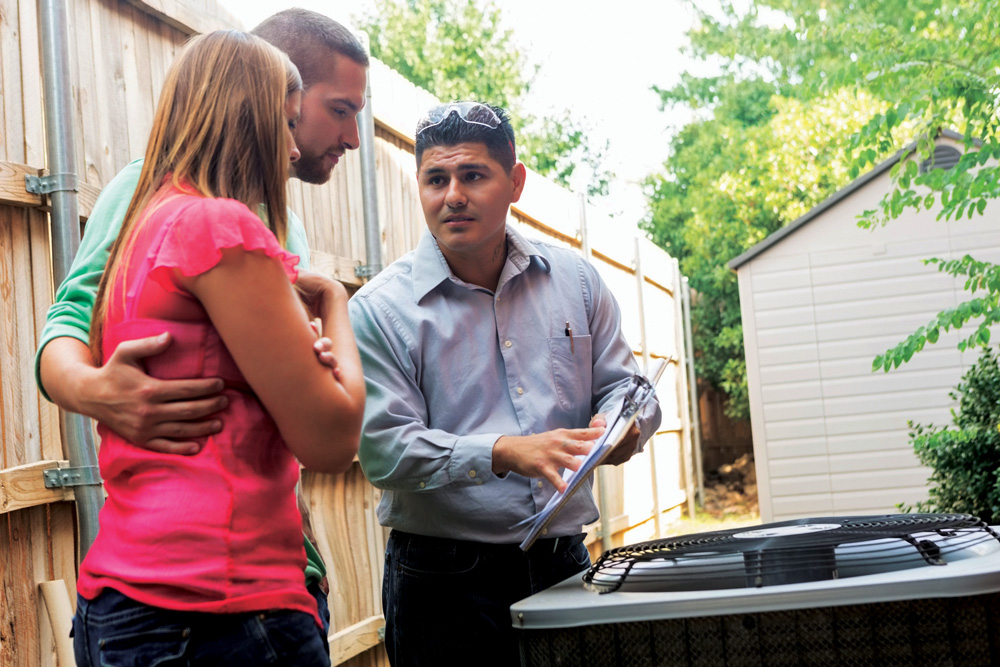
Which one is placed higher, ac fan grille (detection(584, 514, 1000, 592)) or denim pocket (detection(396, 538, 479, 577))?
ac fan grille (detection(584, 514, 1000, 592))

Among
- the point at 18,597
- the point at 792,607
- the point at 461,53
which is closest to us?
the point at 792,607

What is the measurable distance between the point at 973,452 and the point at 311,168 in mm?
4684

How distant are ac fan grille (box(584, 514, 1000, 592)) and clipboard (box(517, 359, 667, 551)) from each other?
15 centimetres

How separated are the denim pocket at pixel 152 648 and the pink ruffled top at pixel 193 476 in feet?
0.11

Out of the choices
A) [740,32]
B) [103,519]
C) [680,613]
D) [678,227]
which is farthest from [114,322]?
[740,32]

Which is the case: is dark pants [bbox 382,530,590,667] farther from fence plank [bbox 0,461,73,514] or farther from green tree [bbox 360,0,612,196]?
green tree [bbox 360,0,612,196]

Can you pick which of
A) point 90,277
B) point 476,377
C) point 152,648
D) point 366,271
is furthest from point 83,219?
point 152,648

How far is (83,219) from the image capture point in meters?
2.80

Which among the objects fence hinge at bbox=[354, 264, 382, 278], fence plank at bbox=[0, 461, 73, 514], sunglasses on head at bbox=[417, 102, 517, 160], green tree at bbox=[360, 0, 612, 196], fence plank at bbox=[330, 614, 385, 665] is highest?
green tree at bbox=[360, 0, 612, 196]

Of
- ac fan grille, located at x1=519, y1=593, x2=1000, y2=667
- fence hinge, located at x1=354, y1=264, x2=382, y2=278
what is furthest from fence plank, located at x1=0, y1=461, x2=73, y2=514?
fence hinge, located at x1=354, y1=264, x2=382, y2=278

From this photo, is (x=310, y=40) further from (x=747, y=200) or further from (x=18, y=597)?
(x=747, y=200)

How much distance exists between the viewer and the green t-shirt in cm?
149

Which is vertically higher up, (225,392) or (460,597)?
(225,392)

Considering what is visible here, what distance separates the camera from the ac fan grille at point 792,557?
5.25ft
